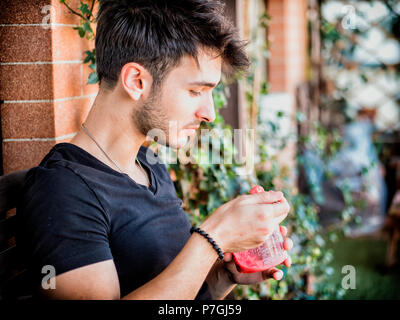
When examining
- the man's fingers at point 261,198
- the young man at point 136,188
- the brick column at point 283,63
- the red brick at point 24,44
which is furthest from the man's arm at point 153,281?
the brick column at point 283,63

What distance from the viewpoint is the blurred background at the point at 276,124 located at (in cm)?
128

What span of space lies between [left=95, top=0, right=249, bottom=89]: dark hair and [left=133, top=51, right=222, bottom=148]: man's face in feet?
0.07

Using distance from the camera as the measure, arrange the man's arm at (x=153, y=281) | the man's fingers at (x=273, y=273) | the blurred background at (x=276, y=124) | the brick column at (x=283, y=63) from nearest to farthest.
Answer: the man's arm at (x=153, y=281) → the man's fingers at (x=273, y=273) → the blurred background at (x=276, y=124) → the brick column at (x=283, y=63)

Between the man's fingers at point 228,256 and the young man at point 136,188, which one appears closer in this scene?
the young man at point 136,188

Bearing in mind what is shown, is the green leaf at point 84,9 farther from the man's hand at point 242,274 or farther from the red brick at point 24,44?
the man's hand at point 242,274

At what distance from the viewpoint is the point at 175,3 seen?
1.08 metres

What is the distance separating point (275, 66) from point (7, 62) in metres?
3.46

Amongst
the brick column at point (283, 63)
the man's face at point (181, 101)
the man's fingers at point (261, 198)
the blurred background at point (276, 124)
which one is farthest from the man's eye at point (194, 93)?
the brick column at point (283, 63)

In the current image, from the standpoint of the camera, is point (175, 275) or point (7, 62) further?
point (7, 62)

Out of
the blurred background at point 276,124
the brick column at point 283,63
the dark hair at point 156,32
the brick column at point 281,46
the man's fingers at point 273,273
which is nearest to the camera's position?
the dark hair at point 156,32

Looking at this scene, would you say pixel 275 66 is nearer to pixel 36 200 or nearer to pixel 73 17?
pixel 73 17

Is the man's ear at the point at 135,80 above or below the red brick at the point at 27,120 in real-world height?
above

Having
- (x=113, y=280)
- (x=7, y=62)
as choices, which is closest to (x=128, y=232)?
(x=113, y=280)

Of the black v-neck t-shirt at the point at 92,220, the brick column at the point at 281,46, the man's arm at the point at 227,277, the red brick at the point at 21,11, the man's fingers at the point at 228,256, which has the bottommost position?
the man's arm at the point at 227,277
